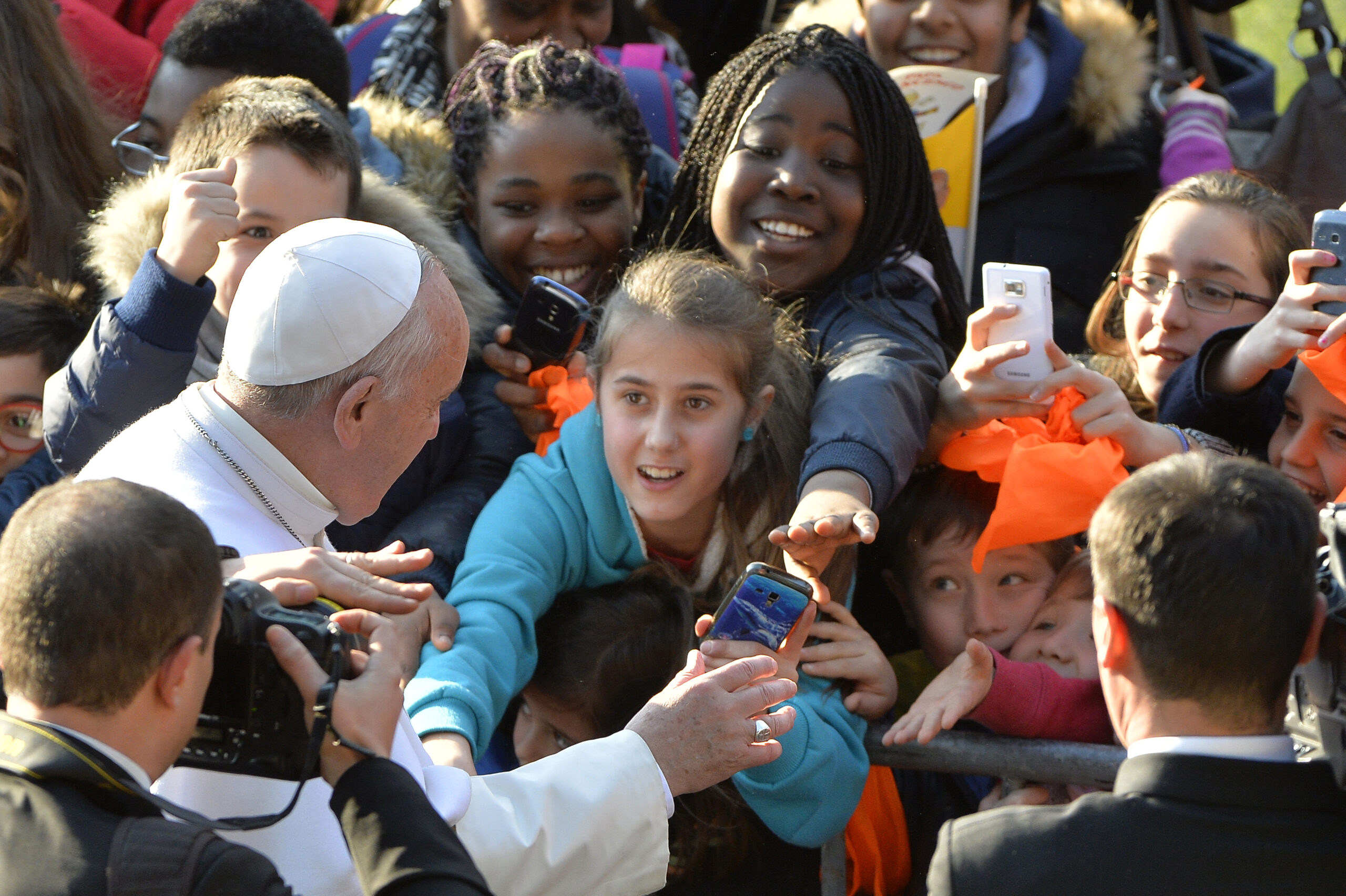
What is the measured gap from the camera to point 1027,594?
9.95 feet

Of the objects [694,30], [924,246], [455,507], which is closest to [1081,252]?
[924,246]

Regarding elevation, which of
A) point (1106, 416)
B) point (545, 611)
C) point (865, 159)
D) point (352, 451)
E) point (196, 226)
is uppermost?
point (865, 159)

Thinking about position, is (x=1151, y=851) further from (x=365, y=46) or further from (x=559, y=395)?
(x=365, y=46)

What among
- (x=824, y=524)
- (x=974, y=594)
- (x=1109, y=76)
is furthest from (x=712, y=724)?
(x=1109, y=76)

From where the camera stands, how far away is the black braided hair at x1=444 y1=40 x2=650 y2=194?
3.78 metres

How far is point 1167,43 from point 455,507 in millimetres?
3357

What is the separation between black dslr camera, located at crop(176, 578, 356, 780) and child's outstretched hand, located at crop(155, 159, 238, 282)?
1226mm

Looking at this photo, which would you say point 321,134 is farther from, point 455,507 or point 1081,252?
point 1081,252

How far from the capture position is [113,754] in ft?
5.42

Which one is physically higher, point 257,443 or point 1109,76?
point 1109,76

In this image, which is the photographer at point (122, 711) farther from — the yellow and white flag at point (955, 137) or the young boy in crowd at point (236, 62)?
the yellow and white flag at point (955, 137)

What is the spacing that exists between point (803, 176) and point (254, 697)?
2104 millimetres

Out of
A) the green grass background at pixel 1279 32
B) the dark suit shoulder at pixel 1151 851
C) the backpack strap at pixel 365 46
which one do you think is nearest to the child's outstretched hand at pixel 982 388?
the dark suit shoulder at pixel 1151 851

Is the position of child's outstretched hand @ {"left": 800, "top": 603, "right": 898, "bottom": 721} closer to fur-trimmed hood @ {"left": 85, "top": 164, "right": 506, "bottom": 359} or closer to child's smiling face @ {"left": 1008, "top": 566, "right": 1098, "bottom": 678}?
child's smiling face @ {"left": 1008, "top": 566, "right": 1098, "bottom": 678}
